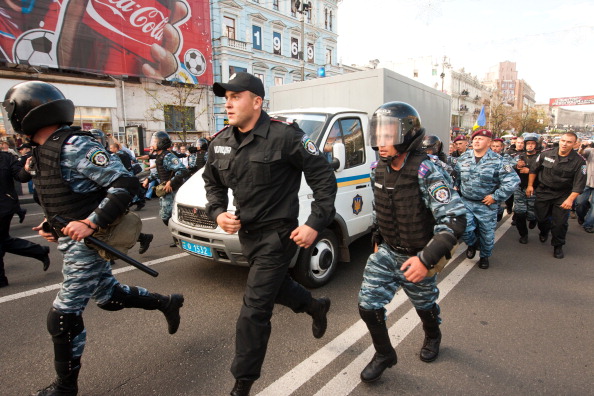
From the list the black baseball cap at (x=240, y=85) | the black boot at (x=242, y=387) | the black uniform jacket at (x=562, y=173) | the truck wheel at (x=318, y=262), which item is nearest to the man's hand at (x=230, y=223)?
the black baseball cap at (x=240, y=85)

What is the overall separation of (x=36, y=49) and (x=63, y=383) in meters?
22.3

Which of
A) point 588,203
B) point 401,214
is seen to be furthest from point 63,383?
point 588,203

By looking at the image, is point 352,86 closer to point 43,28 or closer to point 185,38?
point 43,28

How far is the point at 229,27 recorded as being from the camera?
1099 inches

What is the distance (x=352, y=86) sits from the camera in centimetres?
666

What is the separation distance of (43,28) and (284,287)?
76.5 feet

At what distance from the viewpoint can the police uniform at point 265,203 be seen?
2109mm

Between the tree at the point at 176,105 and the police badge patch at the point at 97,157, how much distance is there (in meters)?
20.7

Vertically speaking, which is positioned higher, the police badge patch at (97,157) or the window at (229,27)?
the window at (229,27)

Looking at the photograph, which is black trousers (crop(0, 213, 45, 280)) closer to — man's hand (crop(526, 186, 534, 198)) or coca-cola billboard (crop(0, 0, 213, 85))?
man's hand (crop(526, 186, 534, 198))

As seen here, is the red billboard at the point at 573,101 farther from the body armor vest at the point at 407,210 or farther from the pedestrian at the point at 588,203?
the body armor vest at the point at 407,210

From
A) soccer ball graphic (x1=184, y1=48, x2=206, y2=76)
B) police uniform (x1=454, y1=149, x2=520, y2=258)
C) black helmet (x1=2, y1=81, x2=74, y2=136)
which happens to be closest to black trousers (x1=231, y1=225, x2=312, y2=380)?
black helmet (x1=2, y1=81, x2=74, y2=136)

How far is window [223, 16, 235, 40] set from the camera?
27.3 metres

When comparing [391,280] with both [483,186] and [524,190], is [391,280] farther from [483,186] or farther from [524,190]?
[524,190]
